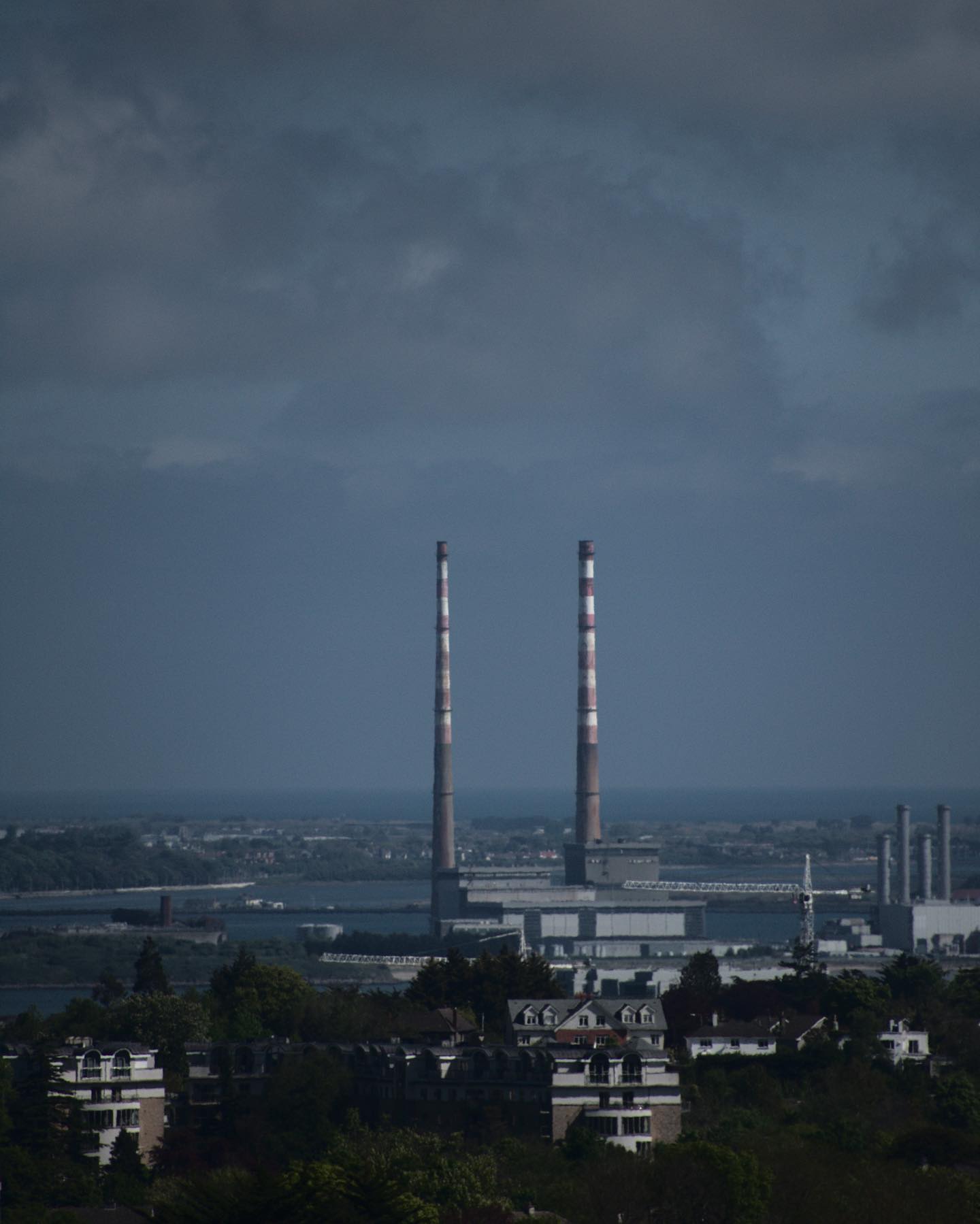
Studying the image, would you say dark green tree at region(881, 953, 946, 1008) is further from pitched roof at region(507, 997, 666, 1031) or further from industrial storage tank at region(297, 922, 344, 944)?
industrial storage tank at region(297, 922, 344, 944)

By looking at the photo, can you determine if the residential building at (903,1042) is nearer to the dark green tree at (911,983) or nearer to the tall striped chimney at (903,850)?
the dark green tree at (911,983)

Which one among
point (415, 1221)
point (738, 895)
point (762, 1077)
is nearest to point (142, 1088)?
point (762, 1077)

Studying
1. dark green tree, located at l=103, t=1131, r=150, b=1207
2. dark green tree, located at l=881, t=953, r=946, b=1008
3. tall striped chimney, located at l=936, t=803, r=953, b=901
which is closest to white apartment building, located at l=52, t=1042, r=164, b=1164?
dark green tree, located at l=103, t=1131, r=150, b=1207

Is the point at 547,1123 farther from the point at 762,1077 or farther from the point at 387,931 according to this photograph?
the point at 387,931

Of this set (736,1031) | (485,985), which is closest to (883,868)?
(485,985)

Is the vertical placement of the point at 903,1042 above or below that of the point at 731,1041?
below

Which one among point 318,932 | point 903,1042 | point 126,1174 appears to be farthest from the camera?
point 318,932

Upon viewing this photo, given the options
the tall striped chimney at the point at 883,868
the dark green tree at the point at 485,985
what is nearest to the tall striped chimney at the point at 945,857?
the tall striped chimney at the point at 883,868

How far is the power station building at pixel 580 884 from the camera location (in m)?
123

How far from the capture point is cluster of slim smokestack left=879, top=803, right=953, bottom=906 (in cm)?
12700

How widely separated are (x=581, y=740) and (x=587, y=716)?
3.64 feet

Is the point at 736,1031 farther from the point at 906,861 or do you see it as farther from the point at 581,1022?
the point at 906,861

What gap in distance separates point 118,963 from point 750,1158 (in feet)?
258

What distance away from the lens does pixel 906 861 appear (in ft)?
421
